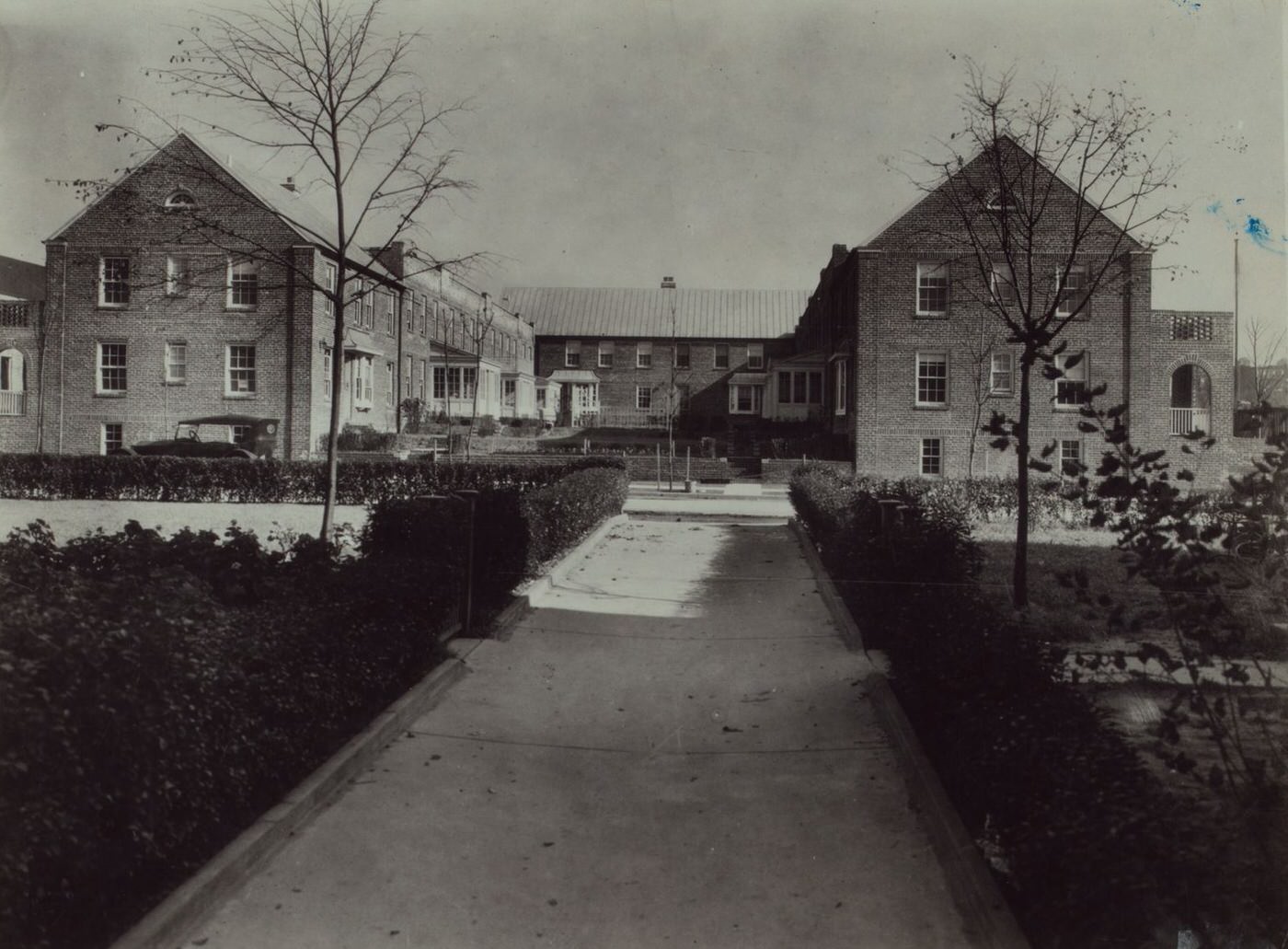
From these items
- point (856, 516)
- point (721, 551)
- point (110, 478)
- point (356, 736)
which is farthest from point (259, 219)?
point (356, 736)

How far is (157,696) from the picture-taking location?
3773 mm

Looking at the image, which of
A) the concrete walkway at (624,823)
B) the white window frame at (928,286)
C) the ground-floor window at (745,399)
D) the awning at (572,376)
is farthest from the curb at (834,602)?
the awning at (572,376)

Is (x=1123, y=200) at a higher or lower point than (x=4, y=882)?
higher

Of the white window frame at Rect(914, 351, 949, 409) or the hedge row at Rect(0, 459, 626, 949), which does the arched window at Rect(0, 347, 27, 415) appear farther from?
the hedge row at Rect(0, 459, 626, 949)

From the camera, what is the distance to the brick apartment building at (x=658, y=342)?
62500mm

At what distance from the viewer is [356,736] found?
19.7 feet

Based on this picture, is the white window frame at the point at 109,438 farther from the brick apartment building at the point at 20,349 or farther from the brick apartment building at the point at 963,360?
the brick apartment building at the point at 963,360

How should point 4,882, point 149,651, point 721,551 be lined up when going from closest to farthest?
1. point 4,882
2. point 149,651
3. point 721,551

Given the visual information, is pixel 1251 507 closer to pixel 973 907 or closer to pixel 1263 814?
pixel 1263 814

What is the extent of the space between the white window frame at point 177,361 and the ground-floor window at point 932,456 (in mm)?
24526

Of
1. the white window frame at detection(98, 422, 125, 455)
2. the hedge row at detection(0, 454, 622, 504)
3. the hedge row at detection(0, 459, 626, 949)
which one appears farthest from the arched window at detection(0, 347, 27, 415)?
the hedge row at detection(0, 459, 626, 949)

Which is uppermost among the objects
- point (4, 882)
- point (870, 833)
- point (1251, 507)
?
point (1251, 507)

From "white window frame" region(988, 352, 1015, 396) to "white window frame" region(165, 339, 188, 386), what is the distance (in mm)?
26293

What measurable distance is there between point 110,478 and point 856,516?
20024mm
